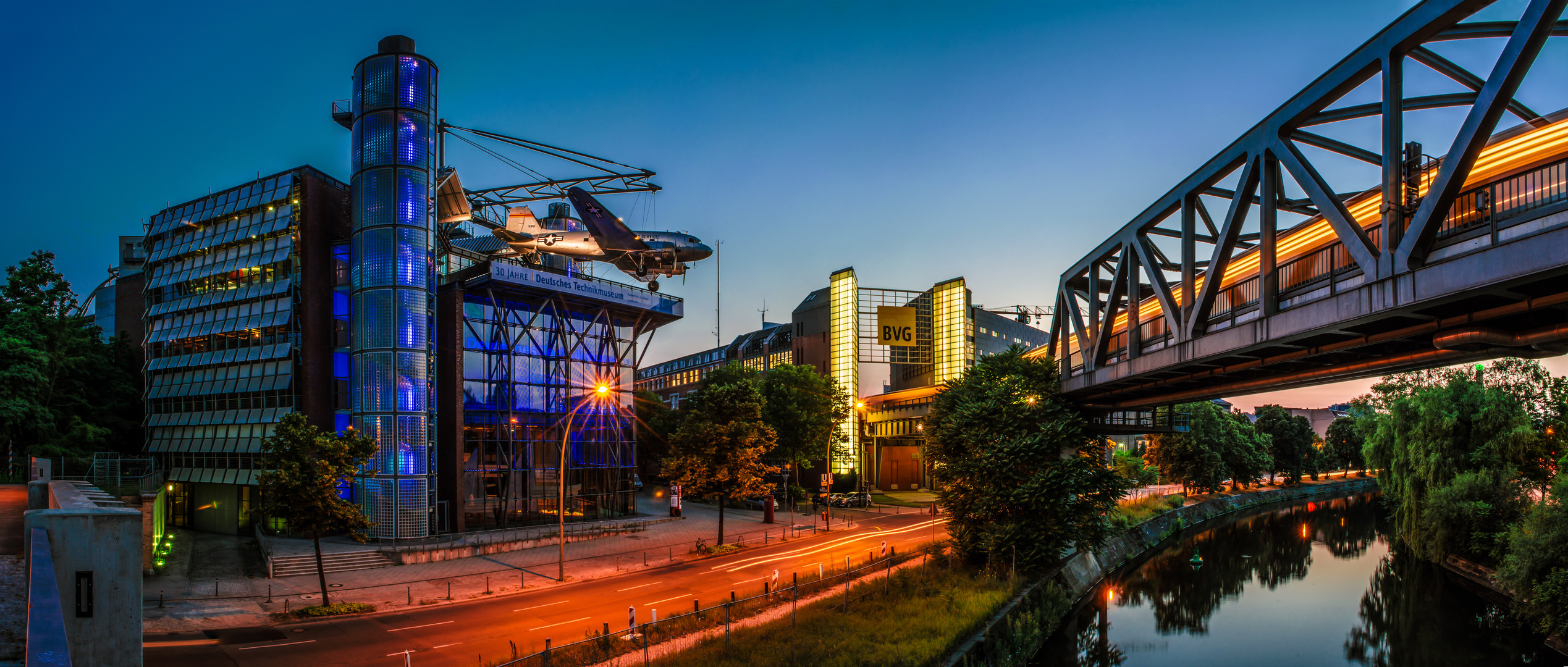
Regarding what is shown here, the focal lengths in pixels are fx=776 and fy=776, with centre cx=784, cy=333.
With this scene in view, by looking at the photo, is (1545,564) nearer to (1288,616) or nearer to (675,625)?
(1288,616)

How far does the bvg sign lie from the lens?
80375 millimetres

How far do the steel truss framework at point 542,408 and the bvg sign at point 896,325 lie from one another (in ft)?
108

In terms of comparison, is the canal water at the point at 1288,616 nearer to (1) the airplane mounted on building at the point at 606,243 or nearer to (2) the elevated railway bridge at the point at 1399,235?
(2) the elevated railway bridge at the point at 1399,235

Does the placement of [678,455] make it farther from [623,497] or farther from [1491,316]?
[1491,316]

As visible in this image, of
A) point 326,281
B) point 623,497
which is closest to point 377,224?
point 326,281

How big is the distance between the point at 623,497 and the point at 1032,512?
Result: 30738 mm

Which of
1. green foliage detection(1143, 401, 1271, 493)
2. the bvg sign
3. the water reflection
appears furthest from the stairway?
green foliage detection(1143, 401, 1271, 493)

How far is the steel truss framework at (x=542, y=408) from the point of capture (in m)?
44.9

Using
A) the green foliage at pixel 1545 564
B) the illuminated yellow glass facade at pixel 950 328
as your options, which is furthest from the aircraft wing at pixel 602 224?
the green foliage at pixel 1545 564

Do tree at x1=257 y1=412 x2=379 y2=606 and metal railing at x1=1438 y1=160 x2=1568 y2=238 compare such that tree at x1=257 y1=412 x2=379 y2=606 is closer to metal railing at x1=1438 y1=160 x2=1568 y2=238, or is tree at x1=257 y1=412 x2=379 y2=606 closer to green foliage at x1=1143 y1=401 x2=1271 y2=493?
metal railing at x1=1438 y1=160 x2=1568 y2=238

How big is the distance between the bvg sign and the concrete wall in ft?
237

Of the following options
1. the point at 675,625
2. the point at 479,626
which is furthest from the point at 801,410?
the point at 675,625

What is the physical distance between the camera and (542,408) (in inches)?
1895

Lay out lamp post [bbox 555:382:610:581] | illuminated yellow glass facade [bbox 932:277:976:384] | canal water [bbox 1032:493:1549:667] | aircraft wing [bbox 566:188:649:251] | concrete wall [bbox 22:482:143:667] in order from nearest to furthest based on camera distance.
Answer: concrete wall [bbox 22:482:143:667]
canal water [bbox 1032:493:1549:667]
lamp post [bbox 555:382:610:581]
aircraft wing [bbox 566:188:649:251]
illuminated yellow glass facade [bbox 932:277:976:384]
